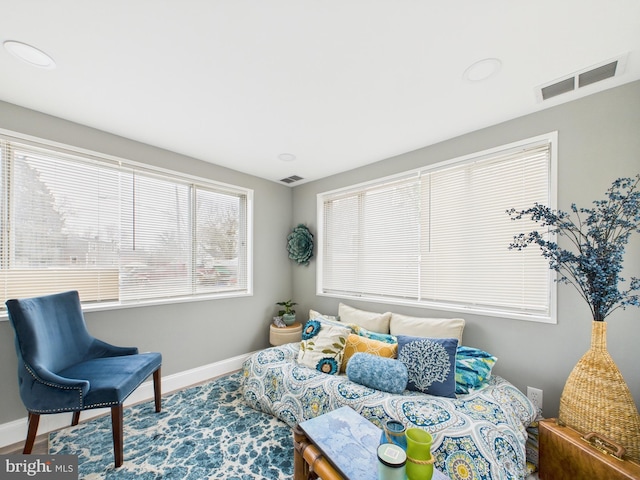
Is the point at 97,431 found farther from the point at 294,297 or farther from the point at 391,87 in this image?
the point at 391,87

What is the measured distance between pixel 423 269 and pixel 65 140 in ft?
11.3

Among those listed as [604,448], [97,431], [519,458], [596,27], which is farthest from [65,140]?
[604,448]

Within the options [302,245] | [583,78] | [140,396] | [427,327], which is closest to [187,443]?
[140,396]

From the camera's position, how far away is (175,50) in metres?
1.44

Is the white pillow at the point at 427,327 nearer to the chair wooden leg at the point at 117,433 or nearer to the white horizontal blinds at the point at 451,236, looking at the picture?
the white horizontal blinds at the point at 451,236

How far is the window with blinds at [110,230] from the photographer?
200cm

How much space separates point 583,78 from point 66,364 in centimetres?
407

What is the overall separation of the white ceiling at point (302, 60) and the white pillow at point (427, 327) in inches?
67.7

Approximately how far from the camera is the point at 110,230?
242 centimetres

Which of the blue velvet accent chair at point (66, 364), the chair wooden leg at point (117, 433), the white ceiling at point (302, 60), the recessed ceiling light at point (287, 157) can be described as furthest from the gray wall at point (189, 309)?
the chair wooden leg at point (117, 433)

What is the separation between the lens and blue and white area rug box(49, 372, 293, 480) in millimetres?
1647

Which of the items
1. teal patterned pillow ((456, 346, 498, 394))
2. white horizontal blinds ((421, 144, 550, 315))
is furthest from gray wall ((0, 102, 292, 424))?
teal patterned pillow ((456, 346, 498, 394))

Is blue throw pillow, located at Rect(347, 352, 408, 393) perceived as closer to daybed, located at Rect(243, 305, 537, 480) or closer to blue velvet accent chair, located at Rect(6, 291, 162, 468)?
daybed, located at Rect(243, 305, 537, 480)

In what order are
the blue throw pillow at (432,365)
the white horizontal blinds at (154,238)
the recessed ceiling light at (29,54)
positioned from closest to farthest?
the recessed ceiling light at (29,54) < the blue throw pillow at (432,365) < the white horizontal blinds at (154,238)
